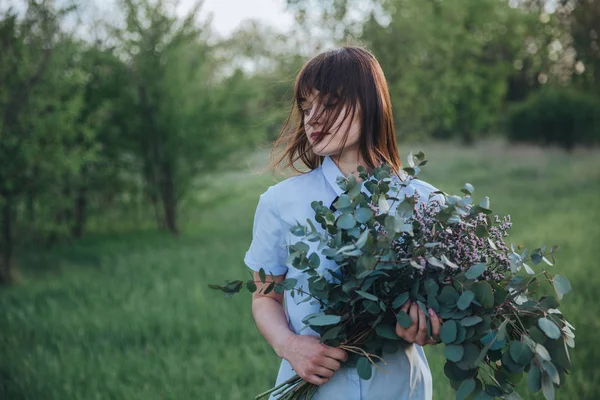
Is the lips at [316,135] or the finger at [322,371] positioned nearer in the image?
the finger at [322,371]

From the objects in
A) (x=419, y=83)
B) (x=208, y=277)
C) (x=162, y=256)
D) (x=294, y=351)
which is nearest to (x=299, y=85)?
(x=294, y=351)

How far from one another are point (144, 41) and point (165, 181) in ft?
7.91

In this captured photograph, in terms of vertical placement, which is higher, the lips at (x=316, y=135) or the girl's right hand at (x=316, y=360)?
the lips at (x=316, y=135)

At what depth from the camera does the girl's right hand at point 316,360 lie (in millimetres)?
1751

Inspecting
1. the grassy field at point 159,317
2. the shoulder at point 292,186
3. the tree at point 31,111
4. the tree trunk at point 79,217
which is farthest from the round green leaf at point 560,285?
the tree trunk at point 79,217

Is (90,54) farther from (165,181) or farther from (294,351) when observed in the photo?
(294,351)

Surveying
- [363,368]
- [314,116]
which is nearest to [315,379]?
[363,368]

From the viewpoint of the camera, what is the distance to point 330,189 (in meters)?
1.98

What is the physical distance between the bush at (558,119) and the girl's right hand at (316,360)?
27.3 metres

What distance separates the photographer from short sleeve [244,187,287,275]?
195 cm

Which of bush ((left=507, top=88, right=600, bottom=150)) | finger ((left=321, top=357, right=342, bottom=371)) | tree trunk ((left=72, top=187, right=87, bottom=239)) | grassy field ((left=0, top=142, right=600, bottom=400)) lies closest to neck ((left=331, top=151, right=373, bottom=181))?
finger ((left=321, top=357, right=342, bottom=371))

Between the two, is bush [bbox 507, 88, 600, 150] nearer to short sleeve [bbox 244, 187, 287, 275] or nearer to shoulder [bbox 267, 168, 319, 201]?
shoulder [bbox 267, 168, 319, 201]

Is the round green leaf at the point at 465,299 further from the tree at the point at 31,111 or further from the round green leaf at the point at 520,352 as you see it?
the tree at the point at 31,111

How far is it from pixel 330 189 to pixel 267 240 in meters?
0.26
